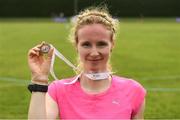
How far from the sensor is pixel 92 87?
11.2 feet

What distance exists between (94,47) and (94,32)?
0.28 feet

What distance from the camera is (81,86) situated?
3.43 m

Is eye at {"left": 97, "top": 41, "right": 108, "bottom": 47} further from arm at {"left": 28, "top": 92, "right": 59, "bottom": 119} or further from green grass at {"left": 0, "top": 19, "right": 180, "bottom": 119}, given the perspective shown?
green grass at {"left": 0, "top": 19, "right": 180, "bottom": 119}

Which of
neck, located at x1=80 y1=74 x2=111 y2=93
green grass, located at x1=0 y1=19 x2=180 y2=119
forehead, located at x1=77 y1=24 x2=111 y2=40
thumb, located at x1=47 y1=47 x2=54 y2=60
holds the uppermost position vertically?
forehead, located at x1=77 y1=24 x2=111 y2=40

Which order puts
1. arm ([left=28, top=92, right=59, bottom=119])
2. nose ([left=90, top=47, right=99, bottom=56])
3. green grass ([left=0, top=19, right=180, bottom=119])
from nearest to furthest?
1. arm ([left=28, top=92, right=59, bottom=119])
2. nose ([left=90, top=47, right=99, bottom=56])
3. green grass ([left=0, top=19, right=180, bottom=119])

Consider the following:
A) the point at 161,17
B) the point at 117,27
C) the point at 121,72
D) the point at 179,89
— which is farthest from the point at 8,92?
the point at 161,17

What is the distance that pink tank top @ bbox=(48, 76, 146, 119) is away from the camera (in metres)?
3.36

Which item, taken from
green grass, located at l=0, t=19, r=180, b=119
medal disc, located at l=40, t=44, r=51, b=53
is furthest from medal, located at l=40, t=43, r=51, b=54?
green grass, located at l=0, t=19, r=180, b=119

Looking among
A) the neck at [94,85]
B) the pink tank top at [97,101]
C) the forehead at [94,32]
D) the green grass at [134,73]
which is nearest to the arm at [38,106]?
the pink tank top at [97,101]

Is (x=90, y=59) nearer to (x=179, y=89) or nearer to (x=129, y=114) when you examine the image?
(x=129, y=114)

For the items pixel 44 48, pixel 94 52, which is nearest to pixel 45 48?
pixel 44 48

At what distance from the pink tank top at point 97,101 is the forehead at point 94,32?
283 millimetres

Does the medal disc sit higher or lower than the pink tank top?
higher

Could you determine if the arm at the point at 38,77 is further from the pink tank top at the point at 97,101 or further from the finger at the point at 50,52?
the pink tank top at the point at 97,101
